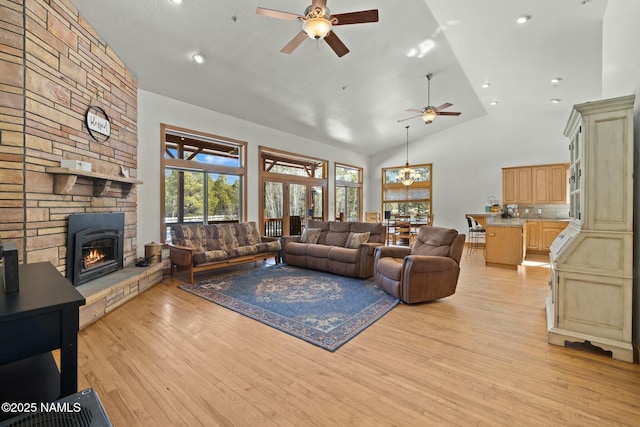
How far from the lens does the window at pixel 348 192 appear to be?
968cm

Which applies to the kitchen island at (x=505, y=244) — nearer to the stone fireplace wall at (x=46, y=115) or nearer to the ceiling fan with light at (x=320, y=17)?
the ceiling fan with light at (x=320, y=17)

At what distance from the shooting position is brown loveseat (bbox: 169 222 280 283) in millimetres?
4500

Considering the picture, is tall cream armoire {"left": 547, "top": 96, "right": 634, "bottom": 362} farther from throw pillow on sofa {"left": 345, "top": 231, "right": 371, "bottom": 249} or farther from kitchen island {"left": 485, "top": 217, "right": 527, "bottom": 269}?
kitchen island {"left": 485, "top": 217, "right": 527, "bottom": 269}

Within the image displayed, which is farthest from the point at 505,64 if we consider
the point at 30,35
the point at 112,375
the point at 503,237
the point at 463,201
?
the point at 112,375

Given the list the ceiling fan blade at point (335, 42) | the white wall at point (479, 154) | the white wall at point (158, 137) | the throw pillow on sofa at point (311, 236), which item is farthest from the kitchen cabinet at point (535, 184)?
the ceiling fan blade at point (335, 42)

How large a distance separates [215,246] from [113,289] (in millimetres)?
2033

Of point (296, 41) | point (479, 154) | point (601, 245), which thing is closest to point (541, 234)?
point (479, 154)

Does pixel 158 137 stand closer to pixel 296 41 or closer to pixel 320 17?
pixel 296 41

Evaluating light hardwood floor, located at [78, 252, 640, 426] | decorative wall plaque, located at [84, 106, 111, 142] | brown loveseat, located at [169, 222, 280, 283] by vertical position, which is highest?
decorative wall plaque, located at [84, 106, 111, 142]

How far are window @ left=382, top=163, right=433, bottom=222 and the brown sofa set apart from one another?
4.08 metres

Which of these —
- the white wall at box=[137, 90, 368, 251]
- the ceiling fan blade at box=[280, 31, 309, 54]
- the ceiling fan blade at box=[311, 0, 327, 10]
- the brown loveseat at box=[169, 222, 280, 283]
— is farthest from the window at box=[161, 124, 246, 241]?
the ceiling fan blade at box=[311, 0, 327, 10]

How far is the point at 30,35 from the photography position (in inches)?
103

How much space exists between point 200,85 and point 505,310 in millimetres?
5655

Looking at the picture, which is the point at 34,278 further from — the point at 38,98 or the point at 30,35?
the point at 30,35
